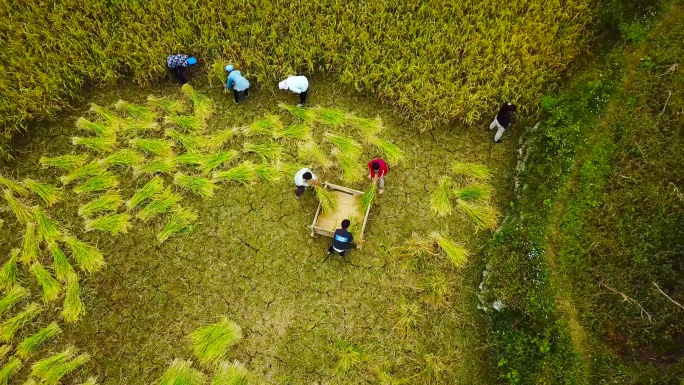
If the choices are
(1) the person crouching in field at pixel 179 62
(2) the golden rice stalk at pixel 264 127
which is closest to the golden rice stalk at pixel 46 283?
(2) the golden rice stalk at pixel 264 127

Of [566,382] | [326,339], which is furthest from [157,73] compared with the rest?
[566,382]

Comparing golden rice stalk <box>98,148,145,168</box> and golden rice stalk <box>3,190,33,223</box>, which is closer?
golden rice stalk <box>3,190,33,223</box>

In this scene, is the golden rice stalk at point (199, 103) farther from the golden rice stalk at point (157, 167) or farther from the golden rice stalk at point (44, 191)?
the golden rice stalk at point (44, 191)

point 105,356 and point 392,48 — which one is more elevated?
point 392,48

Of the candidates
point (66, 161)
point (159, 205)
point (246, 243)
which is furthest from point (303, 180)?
point (66, 161)

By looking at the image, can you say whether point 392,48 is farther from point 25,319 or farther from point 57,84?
point 25,319

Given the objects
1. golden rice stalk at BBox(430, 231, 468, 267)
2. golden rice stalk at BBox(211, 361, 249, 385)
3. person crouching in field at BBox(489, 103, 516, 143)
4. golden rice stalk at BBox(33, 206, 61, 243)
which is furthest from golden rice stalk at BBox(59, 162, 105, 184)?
person crouching in field at BBox(489, 103, 516, 143)

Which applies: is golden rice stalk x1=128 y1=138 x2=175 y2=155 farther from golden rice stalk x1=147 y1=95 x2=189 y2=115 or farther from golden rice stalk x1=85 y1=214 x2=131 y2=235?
golden rice stalk x1=85 y1=214 x2=131 y2=235
